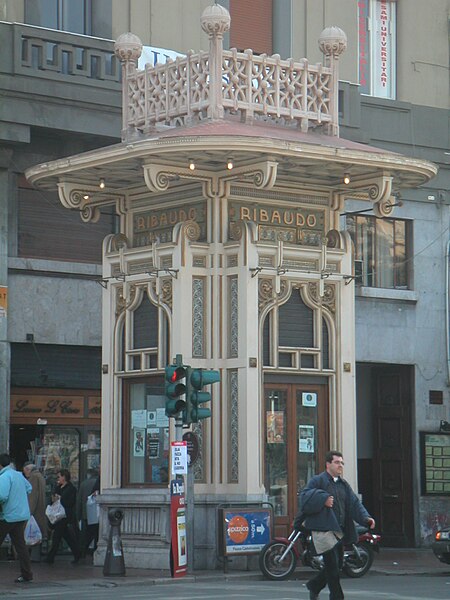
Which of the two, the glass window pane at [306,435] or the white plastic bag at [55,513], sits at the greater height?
the glass window pane at [306,435]

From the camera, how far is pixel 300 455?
75.1 feet

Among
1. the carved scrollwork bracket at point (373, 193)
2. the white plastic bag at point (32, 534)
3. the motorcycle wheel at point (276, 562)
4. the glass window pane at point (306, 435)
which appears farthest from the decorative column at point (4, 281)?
the motorcycle wheel at point (276, 562)

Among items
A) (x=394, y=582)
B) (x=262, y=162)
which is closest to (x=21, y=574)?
(x=394, y=582)

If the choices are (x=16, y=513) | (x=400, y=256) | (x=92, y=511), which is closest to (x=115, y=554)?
(x=16, y=513)

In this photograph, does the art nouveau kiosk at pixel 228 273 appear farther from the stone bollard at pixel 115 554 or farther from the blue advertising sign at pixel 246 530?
the stone bollard at pixel 115 554

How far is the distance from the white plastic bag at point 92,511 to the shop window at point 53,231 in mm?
4582

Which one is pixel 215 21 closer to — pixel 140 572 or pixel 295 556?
pixel 295 556

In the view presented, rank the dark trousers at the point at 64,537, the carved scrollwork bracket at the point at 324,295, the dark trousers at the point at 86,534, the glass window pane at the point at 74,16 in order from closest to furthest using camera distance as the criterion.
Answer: the carved scrollwork bracket at the point at 324,295
the dark trousers at the point at 64,537
the dark trousers at the point at 86,534
the glass window pane at the point at 74,16

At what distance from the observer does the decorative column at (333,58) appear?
23406 mm

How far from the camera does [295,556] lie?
21188 millimetres

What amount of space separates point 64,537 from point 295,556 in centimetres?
488

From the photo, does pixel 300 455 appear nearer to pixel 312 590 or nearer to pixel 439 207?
pixel 312 590

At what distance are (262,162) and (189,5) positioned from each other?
7.66m

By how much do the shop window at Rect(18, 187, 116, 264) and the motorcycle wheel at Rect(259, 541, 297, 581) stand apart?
803 cm
